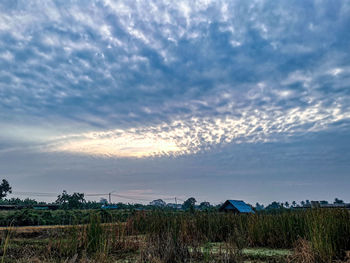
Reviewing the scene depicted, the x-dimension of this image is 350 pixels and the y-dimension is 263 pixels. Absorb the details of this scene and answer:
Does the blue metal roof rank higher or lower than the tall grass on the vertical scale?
higher

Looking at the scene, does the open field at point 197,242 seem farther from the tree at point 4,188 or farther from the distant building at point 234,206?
the tree at point 4,188

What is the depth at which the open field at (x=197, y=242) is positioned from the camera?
4.43 metres

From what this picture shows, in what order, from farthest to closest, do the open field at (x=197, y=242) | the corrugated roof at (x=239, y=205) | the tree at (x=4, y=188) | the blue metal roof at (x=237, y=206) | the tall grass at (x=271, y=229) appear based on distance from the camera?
the tree at (x=4, y=188), the blue metal roof at (x=237, y=206), the corrugated roof at (x=239, y=205), the tall grass at (x=271, y=229), the open field at (x=197, y=242)

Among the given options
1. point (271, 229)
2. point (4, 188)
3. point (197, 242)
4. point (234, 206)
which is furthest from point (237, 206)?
point (4, 188)

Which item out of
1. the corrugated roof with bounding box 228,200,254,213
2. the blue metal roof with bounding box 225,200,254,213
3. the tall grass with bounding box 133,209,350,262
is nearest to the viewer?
the tall grass with bounding box 133,209,350,262

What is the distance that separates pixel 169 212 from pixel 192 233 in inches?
39.6

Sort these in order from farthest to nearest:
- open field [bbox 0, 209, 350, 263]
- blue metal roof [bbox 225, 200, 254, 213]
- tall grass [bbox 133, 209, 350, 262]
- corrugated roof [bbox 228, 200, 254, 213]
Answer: blue metal roof [bbox 225, 200, 254, 213]
corrugated roof [bbox 228, 200, 254, 213]
tall grass [bbox 133, 209, 350, 262]
open field [bbox 0, 209, 350, 263]

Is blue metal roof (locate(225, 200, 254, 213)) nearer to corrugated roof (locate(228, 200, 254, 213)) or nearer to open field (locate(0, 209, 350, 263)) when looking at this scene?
corrugated roof (locate(228, 200, 254, 213))

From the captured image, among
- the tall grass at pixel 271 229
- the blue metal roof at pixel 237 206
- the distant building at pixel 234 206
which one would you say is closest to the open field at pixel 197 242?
the tall grass at pixel 271 229

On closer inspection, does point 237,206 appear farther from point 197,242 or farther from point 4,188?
point 4,188

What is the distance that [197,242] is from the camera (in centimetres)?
514

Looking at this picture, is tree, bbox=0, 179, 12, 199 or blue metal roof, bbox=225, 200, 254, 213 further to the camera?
tree, bbox=0, 179, 12, 199

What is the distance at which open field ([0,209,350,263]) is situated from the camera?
14.5 feet

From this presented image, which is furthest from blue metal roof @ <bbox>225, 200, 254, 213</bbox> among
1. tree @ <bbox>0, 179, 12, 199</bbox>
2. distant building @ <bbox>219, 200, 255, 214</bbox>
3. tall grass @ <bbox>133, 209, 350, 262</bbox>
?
tree @ <bbox>0, 179, 12, 199</bbox>
